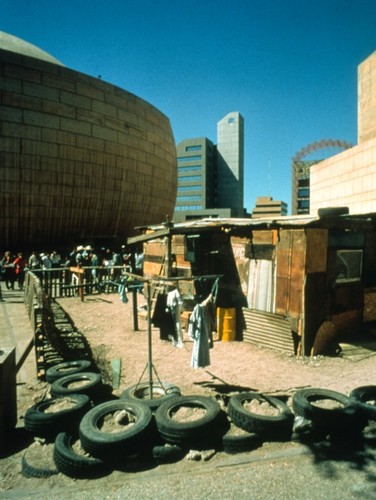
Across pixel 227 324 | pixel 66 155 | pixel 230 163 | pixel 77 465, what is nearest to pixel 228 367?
pixel 227 324

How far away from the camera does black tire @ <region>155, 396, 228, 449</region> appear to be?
16.4 feet

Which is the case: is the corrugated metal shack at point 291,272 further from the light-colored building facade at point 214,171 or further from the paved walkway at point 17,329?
the light-colored building facade at point 214,171

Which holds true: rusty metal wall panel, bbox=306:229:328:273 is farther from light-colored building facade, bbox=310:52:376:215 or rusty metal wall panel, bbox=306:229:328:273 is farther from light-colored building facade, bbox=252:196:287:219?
light-colored building facade, bbox=252:196:287:219

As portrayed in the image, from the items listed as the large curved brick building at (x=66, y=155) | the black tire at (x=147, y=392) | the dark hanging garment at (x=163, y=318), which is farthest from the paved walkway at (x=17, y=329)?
the large curved brick building at (x=66, y=155)

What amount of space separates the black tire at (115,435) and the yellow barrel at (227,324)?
5.72 meters

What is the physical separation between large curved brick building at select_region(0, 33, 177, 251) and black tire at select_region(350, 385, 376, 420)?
30.5 metres

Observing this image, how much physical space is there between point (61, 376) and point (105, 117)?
31.9 m

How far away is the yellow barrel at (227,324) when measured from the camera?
1094cm

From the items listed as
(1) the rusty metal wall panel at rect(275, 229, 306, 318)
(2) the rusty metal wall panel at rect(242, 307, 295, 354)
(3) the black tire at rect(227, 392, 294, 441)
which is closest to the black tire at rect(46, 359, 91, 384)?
(3) the black tire at rect(227, 392, 294, 441)

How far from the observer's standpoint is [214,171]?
105 metres

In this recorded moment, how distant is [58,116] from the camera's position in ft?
98.6

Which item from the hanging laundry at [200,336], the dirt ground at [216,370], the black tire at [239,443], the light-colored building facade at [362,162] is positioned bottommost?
the dirt ground at [216,370]

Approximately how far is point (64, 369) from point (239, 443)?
4512 millimetres

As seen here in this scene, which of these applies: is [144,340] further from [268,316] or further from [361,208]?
[361,208]
